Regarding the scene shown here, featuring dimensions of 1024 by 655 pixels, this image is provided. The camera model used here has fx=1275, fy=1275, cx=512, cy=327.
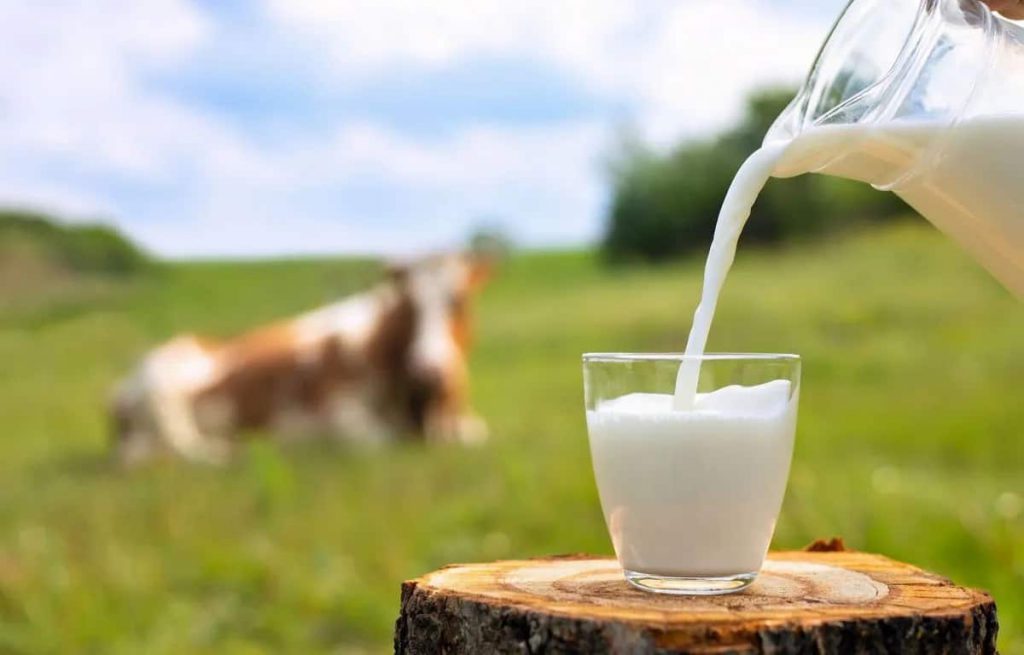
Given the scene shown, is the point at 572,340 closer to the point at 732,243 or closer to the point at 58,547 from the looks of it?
the point at 58,547

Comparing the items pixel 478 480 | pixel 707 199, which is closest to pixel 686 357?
pixel 478 480

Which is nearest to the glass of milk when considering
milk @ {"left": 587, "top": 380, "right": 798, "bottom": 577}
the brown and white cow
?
milk @ {"left": 587, "top": 380, "right": 798, "bottom": 577}

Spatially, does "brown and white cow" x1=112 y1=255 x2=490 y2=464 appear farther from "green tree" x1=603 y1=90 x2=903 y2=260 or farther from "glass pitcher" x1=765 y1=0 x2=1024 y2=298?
"green tree" x1=603 y1=90 x2=903 y2=260

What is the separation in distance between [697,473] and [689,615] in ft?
0.76

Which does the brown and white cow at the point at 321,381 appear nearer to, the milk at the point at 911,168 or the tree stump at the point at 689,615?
the tree stump at the point at 689,615

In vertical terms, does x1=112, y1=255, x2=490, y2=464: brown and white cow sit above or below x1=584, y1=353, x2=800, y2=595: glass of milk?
above

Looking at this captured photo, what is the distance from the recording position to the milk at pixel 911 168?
6.38 ft

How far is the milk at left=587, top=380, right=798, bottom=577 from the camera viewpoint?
1.84 metres

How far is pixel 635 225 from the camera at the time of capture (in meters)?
18.0

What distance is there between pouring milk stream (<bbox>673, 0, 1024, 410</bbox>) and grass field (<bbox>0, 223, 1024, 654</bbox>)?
5.44ft

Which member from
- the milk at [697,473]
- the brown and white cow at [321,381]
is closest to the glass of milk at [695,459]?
the milk at [697,473]

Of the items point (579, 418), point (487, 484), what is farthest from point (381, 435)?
point (487, 484)

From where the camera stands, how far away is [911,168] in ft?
6.52

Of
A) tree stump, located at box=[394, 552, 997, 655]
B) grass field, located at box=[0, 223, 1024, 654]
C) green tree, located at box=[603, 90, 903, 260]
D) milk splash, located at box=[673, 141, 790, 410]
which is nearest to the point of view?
tree stump, located at box=[394, 552, 997, 655]
